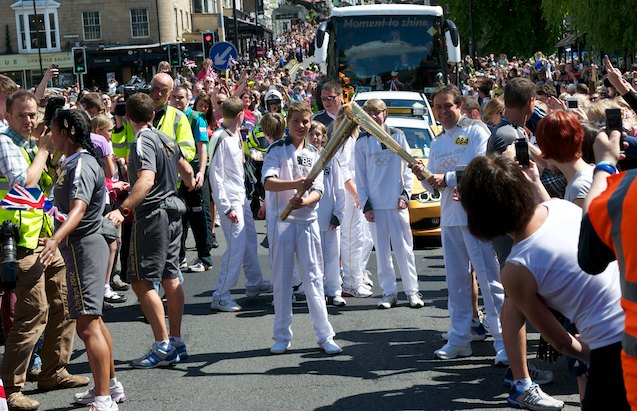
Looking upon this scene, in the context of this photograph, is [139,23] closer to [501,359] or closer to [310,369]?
[310,369]

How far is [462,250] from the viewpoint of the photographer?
809cm

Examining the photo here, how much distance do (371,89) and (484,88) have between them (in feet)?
15.2

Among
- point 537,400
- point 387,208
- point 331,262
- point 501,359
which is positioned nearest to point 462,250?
point 501,359

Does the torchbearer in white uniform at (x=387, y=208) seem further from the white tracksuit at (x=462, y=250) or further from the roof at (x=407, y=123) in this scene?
the roof at (x=407, y=123)

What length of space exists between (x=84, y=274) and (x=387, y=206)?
4059 millimetres

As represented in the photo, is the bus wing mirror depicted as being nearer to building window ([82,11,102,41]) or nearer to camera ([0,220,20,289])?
camera ([0,220,20,289])

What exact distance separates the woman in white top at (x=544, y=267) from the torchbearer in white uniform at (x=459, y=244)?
128 inches

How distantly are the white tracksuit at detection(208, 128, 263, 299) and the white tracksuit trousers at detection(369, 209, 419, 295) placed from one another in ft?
4.58

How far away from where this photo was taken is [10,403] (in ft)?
23.4

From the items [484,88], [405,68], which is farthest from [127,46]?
[484,88]

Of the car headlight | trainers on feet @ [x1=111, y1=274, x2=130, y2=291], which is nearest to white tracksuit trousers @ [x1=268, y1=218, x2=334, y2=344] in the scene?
trainers on feet @ [x1=111, y1=274, x2=130, y2=291]

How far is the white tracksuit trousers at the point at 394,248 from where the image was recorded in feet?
33.6

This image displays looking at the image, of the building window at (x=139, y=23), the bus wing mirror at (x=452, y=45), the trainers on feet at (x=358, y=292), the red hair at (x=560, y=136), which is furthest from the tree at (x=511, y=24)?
the red hair at (x=560, y=136)

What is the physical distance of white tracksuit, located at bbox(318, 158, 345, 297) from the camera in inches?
412
